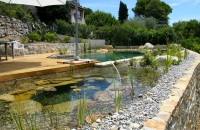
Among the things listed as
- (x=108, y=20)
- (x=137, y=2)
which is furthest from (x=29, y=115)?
(x=137, y=2)

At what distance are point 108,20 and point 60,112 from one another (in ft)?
93.8

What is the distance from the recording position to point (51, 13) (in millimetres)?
20797

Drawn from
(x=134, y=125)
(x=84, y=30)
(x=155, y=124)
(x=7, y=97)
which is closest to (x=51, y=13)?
(x=84, y=30)

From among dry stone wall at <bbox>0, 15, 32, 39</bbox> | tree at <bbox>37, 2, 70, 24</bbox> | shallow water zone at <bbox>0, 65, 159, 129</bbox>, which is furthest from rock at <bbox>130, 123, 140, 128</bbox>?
tree at <bbox>37, 2, 70, 24</bbox>

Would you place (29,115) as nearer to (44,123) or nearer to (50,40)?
(44,123)

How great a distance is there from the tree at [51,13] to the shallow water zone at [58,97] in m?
17.0

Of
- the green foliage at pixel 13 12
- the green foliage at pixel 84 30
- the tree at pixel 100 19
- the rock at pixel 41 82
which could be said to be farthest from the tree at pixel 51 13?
the rock at pixel 41 82

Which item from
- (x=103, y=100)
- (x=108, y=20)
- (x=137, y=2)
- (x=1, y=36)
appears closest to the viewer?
(x=103, y=100)

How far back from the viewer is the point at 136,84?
14.6ft

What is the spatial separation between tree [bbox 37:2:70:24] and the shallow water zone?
17.0 metres

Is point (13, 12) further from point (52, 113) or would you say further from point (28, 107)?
point (52, 113)

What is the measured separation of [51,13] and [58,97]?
1884 centimetres

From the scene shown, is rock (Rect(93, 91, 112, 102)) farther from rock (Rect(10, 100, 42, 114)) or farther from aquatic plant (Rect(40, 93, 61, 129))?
rock (Rect(10, 100, 42, 114))

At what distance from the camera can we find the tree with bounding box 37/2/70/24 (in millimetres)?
20753
